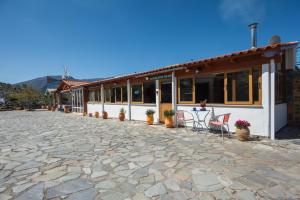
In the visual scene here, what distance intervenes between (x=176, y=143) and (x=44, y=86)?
39158 mm

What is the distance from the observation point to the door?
925 cm

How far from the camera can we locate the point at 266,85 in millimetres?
5879

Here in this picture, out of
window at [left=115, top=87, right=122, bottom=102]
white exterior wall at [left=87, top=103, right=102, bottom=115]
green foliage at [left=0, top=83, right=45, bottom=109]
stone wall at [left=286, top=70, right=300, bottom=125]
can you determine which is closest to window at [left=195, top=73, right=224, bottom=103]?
stone wall at [left=286, top=70, right=300, bottom=125]

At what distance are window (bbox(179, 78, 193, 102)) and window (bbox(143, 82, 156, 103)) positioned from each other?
2023 millimetres

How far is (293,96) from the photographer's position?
8.59m

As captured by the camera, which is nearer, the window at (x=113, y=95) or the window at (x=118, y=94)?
the window at (x=118, y=94)

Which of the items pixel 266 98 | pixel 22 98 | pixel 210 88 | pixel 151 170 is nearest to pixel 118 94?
pixel 210 88

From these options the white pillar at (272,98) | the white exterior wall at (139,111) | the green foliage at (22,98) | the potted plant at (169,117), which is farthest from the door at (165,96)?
the green foliage at (22,98)

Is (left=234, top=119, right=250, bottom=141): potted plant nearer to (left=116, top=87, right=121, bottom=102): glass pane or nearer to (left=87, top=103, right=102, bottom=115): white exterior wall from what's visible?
(left=116, top=87, right=121, bottom=102): glass pane

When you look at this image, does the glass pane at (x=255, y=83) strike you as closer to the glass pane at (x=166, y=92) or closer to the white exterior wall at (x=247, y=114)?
the white exterior wall at (x=247, y=114)

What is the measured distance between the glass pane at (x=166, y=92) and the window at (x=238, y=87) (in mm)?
2938

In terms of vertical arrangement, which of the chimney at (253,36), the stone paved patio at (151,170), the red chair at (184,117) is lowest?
the stone paved patio at (151,170)

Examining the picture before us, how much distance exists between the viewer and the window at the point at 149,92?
10.3 meters

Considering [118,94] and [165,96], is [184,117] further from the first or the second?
[118,94]
